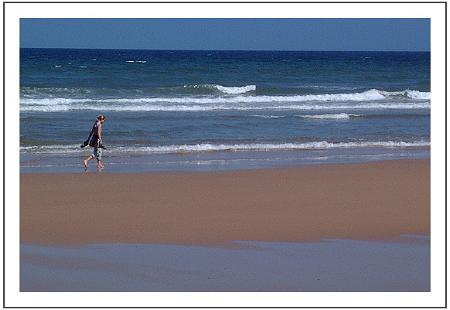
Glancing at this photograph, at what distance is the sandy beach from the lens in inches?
388

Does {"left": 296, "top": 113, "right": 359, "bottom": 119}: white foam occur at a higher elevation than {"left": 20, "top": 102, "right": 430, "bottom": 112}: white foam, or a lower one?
lower

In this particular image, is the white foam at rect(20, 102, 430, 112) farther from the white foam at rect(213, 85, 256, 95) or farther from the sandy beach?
the sandy beach

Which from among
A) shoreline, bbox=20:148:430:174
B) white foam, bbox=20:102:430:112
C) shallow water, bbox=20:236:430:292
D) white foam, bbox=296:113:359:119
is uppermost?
white foam, bbox=20:102:430:112

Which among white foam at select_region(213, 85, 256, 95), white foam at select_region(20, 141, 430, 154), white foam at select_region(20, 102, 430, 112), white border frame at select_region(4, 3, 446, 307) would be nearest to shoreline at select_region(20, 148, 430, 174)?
white foam at select_region(20, 141, 430, 154)

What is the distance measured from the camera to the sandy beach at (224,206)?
9867 mm

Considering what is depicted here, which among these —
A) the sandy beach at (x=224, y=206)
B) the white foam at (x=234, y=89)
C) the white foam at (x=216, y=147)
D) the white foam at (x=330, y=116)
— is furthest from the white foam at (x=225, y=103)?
the sandy beach at (x=224, y=206)

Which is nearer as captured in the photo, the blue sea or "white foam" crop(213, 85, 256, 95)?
the blue sea

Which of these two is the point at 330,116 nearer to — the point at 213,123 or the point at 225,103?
the point at 213,123

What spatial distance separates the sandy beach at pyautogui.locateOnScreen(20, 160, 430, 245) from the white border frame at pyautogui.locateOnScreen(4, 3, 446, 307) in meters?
1.08

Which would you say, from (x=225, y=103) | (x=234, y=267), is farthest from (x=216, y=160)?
(x=225, y=103)
